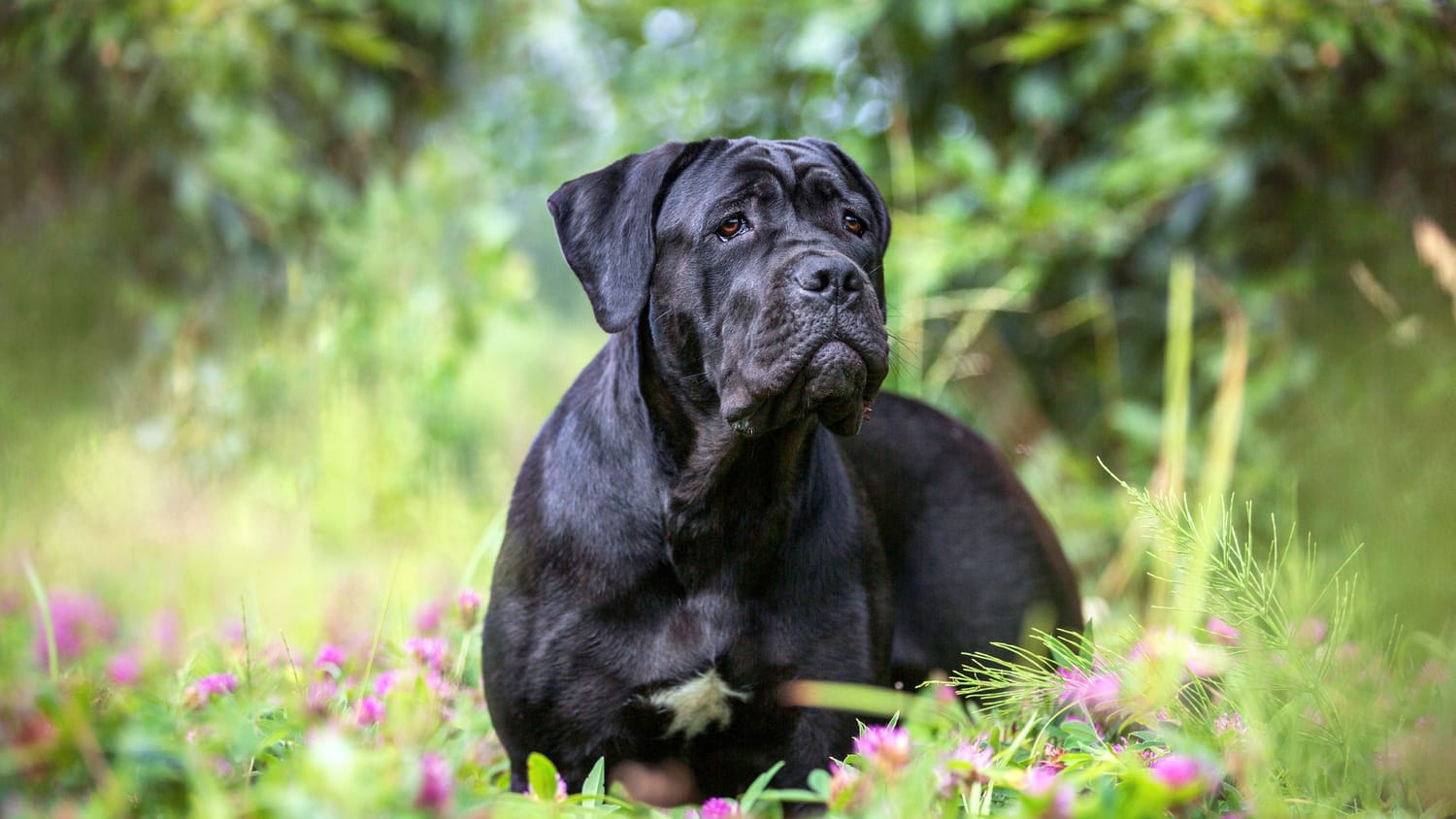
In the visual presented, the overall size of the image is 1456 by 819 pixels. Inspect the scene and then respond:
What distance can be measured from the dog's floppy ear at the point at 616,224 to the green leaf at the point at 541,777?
106 centimetres

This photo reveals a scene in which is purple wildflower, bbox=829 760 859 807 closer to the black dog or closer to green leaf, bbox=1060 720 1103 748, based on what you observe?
green leaf, bbox=1060 720 1103 748

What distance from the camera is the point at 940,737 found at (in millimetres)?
2516

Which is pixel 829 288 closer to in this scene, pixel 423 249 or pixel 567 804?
pixel 567 804

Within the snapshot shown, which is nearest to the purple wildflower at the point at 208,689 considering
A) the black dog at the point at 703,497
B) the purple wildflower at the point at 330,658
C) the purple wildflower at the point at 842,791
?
the purple wildflower at the point at 330,658

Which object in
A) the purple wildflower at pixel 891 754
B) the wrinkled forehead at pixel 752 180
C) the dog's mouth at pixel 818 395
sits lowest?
the purple wildflower at pixel 891 754

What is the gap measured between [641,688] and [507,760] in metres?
0.50

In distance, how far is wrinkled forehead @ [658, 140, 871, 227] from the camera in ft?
9.62

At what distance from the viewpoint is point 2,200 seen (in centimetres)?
641

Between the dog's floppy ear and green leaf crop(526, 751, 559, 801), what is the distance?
41.6 inches

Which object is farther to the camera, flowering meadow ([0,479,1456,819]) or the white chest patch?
the white chest patch

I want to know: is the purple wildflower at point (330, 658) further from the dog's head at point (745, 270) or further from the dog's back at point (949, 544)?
the dog's back at point (949, 544)

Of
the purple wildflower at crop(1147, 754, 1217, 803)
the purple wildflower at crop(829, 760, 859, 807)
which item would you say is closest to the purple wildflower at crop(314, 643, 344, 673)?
the purple wildflower at crop(829, 760, 859, 807)

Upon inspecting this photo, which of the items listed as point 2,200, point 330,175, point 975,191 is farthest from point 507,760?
point 330,175

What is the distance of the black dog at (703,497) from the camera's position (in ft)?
8.99
